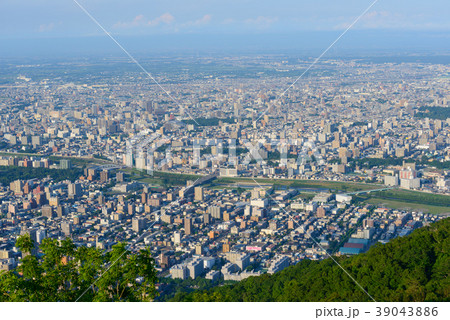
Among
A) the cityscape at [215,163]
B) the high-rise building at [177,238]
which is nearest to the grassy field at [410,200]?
the cityscape at [215,163]

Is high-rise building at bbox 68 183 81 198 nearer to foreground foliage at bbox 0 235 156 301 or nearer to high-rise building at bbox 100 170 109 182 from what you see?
high-rise building at bbox 100 170 109 182

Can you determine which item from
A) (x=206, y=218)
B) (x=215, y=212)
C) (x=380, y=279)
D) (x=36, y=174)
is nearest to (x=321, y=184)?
(x=215, y=212)

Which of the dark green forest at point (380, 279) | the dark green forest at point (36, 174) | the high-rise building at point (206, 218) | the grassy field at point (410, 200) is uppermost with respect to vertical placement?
the dark green forest at point (380, 279)

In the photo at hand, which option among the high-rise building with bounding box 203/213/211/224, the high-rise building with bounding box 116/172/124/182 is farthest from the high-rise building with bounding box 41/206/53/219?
the high-rise building with bounding box 203/213/211/224

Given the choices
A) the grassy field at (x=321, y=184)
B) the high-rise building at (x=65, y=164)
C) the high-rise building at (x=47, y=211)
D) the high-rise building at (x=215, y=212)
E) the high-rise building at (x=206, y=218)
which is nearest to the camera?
the high-rise building at (x=206, y=218)

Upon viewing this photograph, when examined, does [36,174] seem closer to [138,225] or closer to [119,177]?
[119,177]

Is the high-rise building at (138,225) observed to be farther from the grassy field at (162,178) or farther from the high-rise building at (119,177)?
the high-rise building at (119,177)
